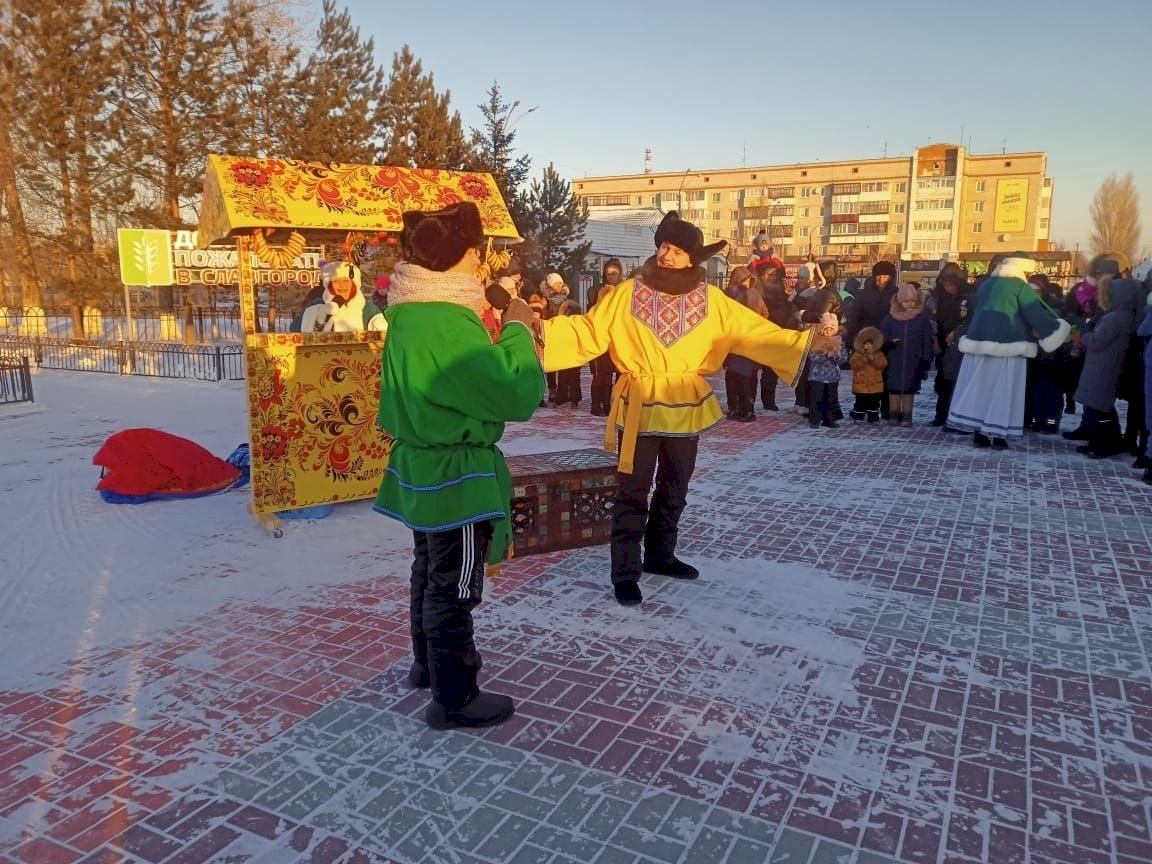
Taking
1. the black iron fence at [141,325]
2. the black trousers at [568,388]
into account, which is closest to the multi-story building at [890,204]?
the black iron fence at [141,325]

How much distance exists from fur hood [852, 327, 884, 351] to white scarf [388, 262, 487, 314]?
785 cm

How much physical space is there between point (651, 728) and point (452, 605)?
93 cm

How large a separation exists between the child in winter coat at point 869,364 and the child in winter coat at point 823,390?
0.27 meters

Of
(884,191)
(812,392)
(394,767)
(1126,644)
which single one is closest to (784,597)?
(1126,644)

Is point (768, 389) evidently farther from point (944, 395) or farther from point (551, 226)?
point (551, 226)

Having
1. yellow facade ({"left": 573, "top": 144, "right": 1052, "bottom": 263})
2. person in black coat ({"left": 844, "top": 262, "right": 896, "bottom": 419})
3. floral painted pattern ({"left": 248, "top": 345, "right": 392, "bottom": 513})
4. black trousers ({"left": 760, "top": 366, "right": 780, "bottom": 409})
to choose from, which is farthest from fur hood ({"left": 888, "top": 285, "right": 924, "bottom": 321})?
yellow facade ({"left": 573, "top": 144, "right": 1052, "bottom": 263})

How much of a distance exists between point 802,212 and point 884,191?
27.6 ft

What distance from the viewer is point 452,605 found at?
305cm

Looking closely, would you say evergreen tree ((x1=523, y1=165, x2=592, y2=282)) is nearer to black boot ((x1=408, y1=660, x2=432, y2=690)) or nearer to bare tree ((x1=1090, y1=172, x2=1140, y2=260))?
black boot ((x1=408, y1=660, x2=432, y2=690))

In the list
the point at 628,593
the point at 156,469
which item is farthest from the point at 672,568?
the point at 156,469

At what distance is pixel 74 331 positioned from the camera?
2284cm

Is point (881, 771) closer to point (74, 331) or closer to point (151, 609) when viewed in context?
point (151, 609)

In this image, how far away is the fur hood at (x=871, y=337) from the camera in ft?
31.7

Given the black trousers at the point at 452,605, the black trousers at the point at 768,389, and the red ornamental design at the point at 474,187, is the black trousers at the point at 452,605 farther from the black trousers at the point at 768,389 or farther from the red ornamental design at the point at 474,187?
the black trousers at the point at 768,389
